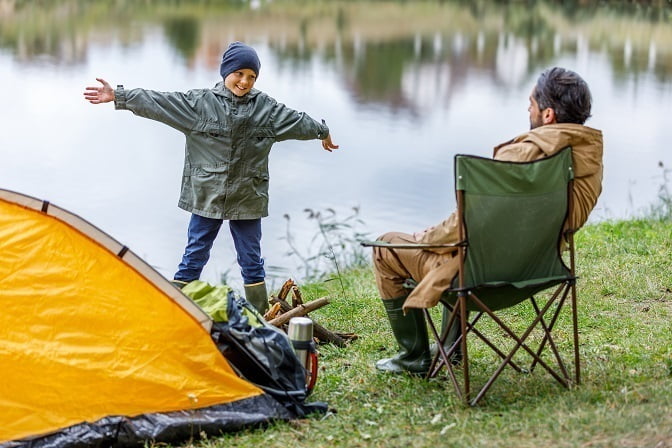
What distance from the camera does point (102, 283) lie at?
11.8 ft

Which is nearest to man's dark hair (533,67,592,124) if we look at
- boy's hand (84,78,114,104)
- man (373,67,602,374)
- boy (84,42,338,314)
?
man (373,67,602,374)

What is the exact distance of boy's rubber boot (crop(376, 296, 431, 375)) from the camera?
13.4ft

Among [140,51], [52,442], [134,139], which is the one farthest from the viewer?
[140,51]

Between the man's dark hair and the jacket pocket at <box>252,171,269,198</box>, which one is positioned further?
the jacket pocket at <box>252,171,269,198</box>

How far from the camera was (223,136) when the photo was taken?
467cm

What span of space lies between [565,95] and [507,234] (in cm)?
59

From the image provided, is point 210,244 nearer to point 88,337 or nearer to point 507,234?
point 88,337

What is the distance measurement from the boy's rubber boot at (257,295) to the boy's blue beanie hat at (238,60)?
1023mm

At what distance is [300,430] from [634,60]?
57.2 feet

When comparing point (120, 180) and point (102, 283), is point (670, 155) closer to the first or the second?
point (120, 180)

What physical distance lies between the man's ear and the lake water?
12.0 ft

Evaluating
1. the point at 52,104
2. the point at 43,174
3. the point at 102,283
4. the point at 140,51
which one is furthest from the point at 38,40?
the point at 102,283

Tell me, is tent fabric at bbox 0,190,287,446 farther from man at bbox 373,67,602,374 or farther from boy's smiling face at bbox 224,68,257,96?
boy's smiling face at bbox 224,68,257,96

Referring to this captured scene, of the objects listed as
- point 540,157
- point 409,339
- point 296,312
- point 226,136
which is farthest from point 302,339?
point 226,136
